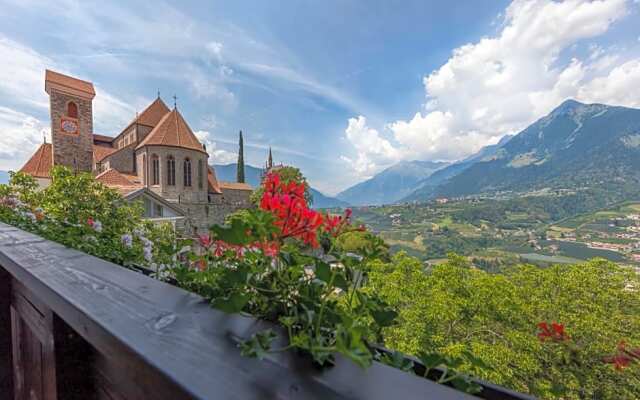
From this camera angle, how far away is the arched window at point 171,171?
1766 centimetres

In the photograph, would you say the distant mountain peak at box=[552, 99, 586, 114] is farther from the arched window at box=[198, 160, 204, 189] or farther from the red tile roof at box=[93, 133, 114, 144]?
the red tile roof at box=[93, 133, 114, 144]

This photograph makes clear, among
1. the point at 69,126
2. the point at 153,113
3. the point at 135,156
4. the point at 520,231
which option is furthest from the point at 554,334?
the point at 520,231

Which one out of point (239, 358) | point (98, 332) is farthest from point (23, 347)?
point (239, 358)

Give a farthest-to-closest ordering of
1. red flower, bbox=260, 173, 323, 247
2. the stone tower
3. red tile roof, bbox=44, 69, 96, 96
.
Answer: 1. the stone tower
2. red tile roof, bbox=44, 69, 96, 96
3. red flower, bbox=260, 173, 323, 247

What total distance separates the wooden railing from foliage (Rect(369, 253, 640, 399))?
17.3 feet

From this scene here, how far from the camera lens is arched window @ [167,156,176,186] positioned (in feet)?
57.9

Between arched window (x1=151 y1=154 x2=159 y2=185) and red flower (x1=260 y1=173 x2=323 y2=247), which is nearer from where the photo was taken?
red flower (x1=260 y1=173 x2=323 y2=247)

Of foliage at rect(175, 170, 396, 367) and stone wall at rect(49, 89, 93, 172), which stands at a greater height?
stone wall at rect(49, 89, 93, 172)

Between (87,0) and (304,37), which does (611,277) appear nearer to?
(87,0)

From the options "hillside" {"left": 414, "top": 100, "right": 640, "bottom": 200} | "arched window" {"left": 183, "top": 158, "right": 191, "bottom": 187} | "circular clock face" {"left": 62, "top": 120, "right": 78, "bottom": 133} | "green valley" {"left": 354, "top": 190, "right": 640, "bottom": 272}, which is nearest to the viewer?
"circular clock face" {"left": 62, "top": 120, "right": 78, "bottom": 133}

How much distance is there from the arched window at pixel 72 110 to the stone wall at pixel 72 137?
0.52 ft

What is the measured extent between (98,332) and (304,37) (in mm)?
16855

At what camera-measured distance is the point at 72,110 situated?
18.4 metres

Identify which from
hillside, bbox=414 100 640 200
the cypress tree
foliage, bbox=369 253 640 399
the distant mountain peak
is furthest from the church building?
the distant mountain peak
